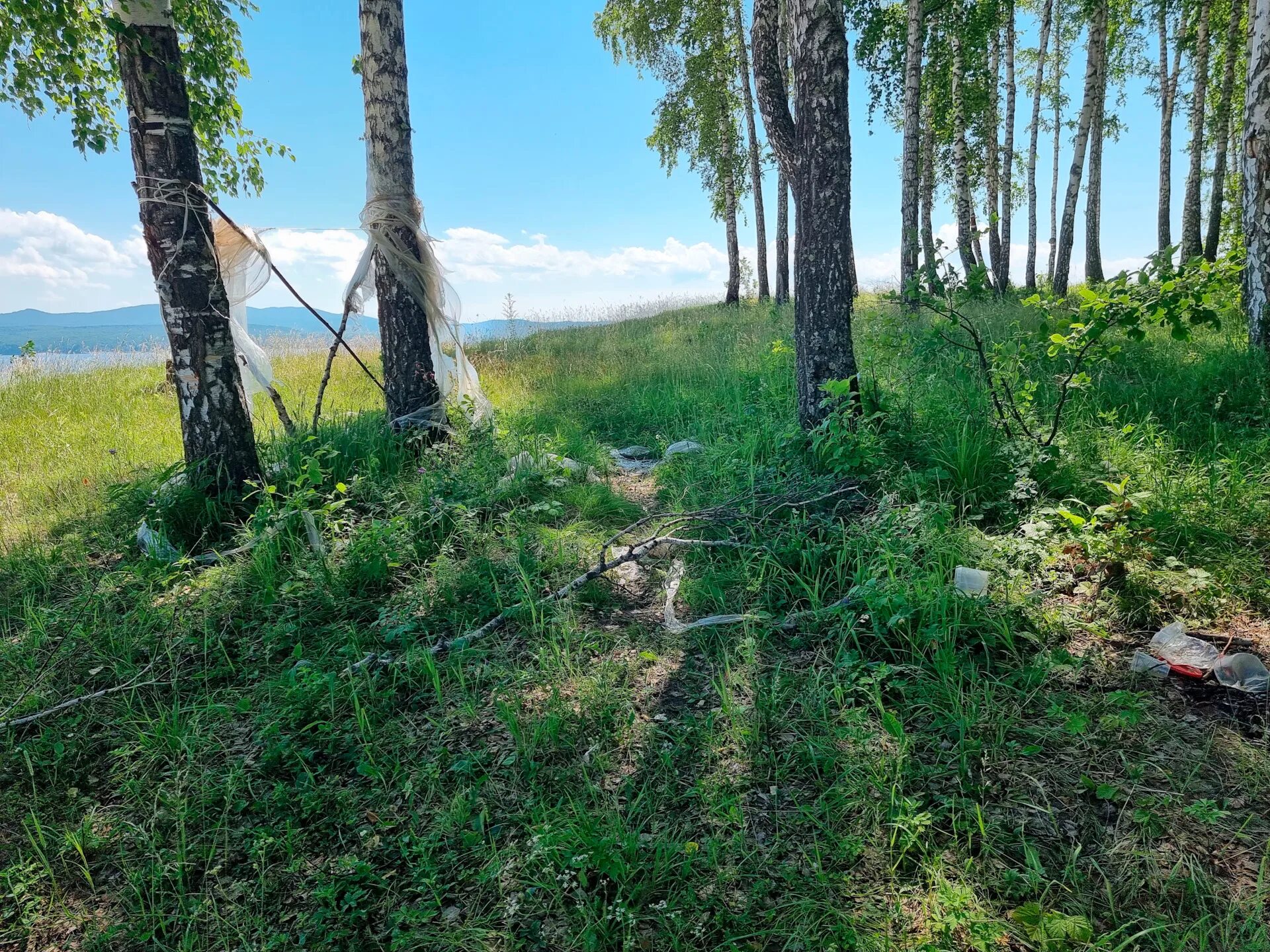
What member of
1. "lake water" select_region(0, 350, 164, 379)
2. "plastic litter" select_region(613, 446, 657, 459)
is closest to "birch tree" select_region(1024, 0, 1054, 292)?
"plastic litter" select_region(613, 446, 657, 459)

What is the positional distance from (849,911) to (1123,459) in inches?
125

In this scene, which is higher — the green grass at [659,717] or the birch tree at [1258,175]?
the birch tree at [1258,175]

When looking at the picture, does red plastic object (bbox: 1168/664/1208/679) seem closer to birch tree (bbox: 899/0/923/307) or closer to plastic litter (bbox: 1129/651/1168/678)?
plastic litter (bbox: 1129/651/1168/678)

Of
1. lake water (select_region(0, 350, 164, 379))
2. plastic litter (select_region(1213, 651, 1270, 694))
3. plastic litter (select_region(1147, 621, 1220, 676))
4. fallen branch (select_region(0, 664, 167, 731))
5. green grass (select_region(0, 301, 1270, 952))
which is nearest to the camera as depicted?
green grass (select_region(0, 301, 1270, 952))

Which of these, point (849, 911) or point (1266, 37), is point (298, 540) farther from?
point (1266, 37)

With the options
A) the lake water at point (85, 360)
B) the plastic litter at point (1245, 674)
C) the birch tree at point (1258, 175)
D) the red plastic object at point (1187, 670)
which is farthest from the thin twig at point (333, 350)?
the lake water at point (85, 360)

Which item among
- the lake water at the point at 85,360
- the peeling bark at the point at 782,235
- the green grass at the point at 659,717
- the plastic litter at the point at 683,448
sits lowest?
the green grass at the point at 659,717

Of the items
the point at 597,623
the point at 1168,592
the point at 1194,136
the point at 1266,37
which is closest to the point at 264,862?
the point at 597,623

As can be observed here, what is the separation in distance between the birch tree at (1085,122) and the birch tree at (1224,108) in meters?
2.00

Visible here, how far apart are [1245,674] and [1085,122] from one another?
41.6 feet

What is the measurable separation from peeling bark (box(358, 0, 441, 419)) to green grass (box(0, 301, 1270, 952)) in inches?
32.4

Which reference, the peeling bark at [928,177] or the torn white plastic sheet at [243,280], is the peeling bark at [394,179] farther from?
the peeling bark at [928,177]

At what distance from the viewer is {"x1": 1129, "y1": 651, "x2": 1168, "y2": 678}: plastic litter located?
2338mm

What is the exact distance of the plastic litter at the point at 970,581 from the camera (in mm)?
2656
